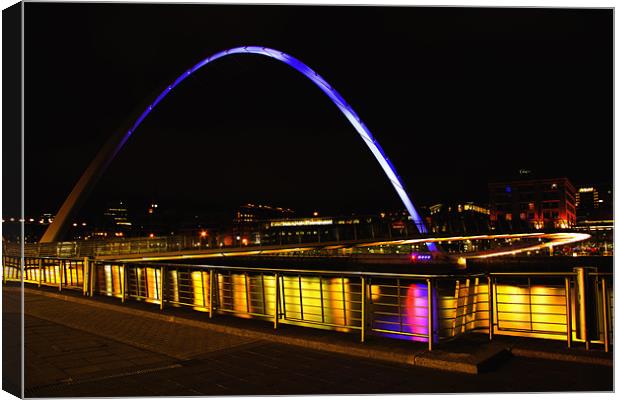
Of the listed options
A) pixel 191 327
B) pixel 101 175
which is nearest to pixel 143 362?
pixel 191 327

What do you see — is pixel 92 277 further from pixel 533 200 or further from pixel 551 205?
pixel 551 205

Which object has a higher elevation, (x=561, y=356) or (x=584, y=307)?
(x=584, y=307)

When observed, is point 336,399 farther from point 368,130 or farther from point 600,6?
point 368,130

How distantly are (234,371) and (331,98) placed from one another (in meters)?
→ 44.8

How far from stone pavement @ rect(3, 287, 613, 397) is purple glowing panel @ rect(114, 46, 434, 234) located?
37.9 m

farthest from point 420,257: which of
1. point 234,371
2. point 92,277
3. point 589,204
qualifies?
point 589,204

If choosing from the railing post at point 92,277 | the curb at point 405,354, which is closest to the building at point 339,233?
the railing post at point 92,277

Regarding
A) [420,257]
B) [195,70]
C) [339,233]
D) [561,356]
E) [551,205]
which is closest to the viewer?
[561,356]

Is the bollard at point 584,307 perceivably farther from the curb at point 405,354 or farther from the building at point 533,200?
the building at point 533,200

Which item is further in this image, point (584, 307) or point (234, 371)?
point (584, 307)

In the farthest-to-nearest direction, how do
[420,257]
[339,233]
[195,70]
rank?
[339,233] → [195,70] → [420,257]

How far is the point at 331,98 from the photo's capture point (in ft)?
164

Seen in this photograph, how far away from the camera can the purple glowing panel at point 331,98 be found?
46875 millimetres

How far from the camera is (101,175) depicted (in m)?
43.3
